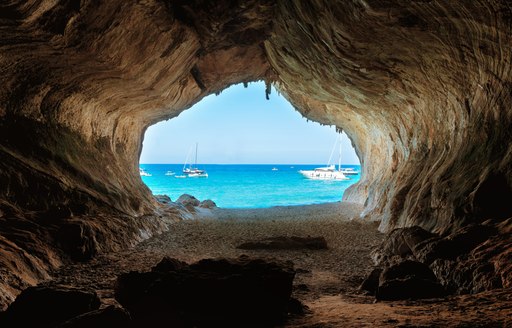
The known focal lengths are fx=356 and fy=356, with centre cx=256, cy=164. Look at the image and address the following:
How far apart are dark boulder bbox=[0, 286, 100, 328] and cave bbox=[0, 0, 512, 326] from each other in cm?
116

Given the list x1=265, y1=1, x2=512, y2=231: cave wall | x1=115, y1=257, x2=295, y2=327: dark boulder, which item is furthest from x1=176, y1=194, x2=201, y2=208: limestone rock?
x1=115, y1=257, x2=295, y2=327: dark boulder

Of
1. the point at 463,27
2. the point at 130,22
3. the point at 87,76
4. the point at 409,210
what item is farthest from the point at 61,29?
the point at 409,210

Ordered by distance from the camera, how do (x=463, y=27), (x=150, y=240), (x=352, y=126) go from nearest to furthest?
(x=463, y=27) < (x=150, y=240) < (x=352, y=126)

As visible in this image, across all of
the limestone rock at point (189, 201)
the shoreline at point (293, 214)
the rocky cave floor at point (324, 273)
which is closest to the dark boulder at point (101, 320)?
the rocky cave floor at point (324, 273)

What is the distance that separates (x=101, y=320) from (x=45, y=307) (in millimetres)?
942

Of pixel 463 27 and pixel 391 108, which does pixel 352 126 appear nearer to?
pixel 391 108

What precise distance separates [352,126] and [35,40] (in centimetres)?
2043

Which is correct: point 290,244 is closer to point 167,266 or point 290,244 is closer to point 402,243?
point 402,243

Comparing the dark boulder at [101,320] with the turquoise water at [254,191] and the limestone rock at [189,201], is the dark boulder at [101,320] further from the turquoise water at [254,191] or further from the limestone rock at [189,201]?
the turquoise water at [254,191]

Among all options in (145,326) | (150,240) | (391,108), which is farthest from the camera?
(391,108)

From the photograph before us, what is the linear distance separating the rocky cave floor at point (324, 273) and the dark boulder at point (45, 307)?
114cm

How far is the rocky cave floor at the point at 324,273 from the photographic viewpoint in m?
3.94

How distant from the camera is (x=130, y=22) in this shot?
9.23m

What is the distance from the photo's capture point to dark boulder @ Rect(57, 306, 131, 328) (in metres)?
3.72
